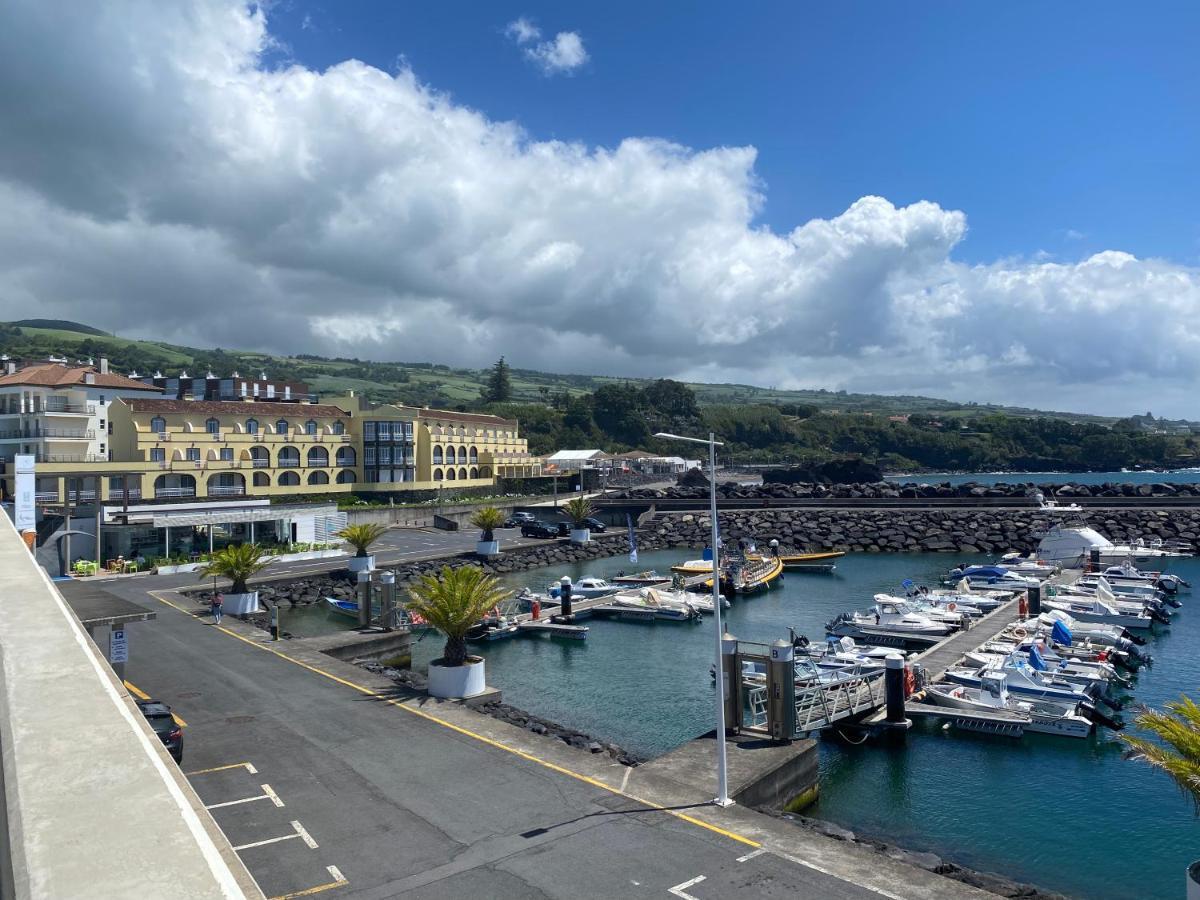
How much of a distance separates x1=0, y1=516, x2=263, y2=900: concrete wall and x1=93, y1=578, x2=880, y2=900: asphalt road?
23.2 feet

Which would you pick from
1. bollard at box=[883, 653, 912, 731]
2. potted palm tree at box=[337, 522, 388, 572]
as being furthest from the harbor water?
potted palm tree at box=[337, 522, 388, 572]

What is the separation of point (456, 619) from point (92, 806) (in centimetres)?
1906

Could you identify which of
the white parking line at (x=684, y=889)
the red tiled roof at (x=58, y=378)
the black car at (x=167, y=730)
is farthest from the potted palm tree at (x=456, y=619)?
the red tiled roof at (x=58, y=378)

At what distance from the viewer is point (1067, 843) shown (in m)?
19.4

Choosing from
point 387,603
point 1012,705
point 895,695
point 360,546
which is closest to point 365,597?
point 387,603

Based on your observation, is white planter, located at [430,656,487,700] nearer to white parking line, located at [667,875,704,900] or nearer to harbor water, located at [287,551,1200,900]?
harbor water, located at [287,551,1200,900]

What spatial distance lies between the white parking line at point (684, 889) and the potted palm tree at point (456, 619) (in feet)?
39.0

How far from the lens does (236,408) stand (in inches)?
2958

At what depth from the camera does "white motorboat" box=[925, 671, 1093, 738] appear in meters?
25.8

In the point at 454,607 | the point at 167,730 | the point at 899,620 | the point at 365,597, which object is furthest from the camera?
the point at 899,620

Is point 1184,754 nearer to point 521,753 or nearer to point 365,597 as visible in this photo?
point 521,753

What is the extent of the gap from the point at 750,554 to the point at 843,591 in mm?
8987

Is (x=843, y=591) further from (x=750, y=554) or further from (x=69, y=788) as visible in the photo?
(x=69, y=788)

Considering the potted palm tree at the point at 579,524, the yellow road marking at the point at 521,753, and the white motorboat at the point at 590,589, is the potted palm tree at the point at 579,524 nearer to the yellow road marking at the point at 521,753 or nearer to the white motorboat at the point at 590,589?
the white motorboat at the point at 590,589
